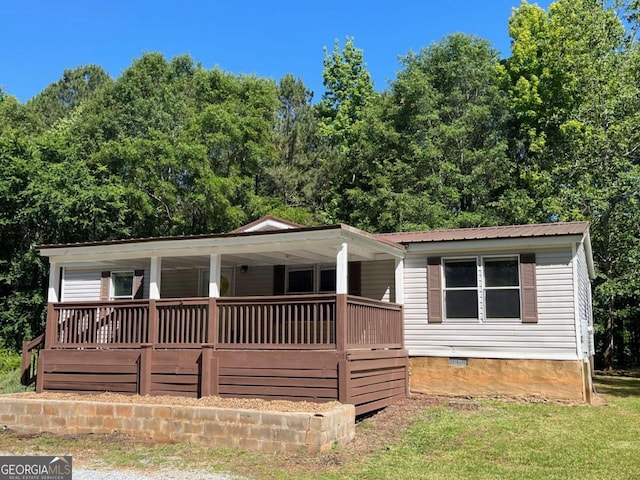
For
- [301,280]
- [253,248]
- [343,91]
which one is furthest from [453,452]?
[343,91]

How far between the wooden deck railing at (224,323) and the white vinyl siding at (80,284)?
3690 millimetres

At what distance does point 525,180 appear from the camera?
22859mm

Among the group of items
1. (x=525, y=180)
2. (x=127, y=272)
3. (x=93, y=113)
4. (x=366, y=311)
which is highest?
(x=93, y=113)

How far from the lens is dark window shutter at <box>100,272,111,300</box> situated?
1468cm

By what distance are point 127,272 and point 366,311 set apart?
7.27 meters

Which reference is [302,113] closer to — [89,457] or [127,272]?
[127,272]

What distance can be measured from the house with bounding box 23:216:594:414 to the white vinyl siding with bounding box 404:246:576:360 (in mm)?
20

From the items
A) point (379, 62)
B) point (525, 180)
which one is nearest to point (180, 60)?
point (379, 62)

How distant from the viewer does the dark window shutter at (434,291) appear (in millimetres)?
11625

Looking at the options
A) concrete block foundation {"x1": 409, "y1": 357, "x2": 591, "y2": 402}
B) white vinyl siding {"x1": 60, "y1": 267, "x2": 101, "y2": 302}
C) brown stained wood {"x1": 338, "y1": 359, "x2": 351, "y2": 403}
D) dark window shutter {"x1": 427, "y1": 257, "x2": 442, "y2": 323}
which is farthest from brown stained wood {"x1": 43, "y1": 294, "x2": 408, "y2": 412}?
white vinyl siding {"x1": 60, "y1": 267, "x2": 101, "y2": 302}

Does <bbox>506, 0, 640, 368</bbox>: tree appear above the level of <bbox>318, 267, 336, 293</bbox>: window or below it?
above

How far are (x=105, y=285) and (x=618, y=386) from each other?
43.0ft

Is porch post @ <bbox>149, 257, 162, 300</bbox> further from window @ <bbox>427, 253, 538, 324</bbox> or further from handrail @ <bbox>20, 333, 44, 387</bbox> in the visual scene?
window @ <bbox>427, 253, 538, 324</bbox>

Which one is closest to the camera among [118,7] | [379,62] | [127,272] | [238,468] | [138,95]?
[238,468]
